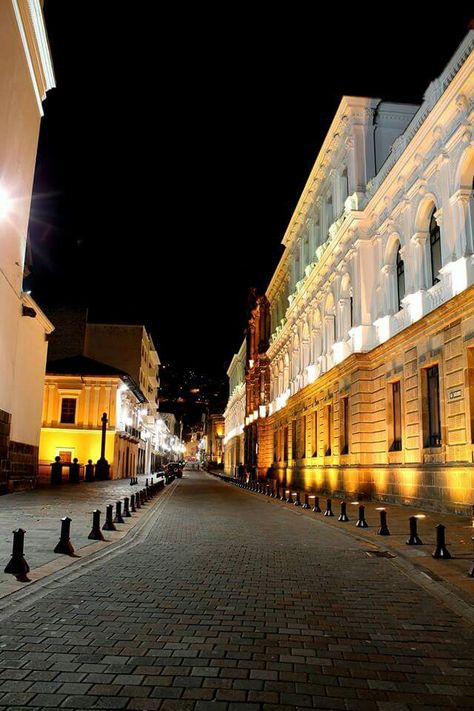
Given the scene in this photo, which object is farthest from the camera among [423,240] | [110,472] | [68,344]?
[68,344]

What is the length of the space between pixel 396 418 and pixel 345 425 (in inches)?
194

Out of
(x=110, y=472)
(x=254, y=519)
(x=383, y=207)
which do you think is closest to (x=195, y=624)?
(x=254, y=519)

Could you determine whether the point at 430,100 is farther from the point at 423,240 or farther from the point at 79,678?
the point at 79,678

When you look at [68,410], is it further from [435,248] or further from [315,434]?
[435,248]

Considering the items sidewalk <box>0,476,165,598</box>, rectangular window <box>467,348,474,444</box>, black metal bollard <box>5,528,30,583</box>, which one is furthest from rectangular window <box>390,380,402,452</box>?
black metal bollard <box>5,528,30,583</box>

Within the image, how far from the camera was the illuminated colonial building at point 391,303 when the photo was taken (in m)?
17.1

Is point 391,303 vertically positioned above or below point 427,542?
above

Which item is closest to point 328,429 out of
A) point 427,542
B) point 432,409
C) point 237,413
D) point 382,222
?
point 382,222

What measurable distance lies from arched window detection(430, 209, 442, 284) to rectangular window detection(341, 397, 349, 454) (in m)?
8.49

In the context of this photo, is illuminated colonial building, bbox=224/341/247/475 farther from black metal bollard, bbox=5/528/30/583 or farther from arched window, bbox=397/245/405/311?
black metal bollard, bbox=5/528/30/583

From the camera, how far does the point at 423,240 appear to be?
20.9 metres

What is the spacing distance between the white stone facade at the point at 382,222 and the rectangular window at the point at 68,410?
17.8m

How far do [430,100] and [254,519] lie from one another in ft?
49.6

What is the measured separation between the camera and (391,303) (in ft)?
77.2
